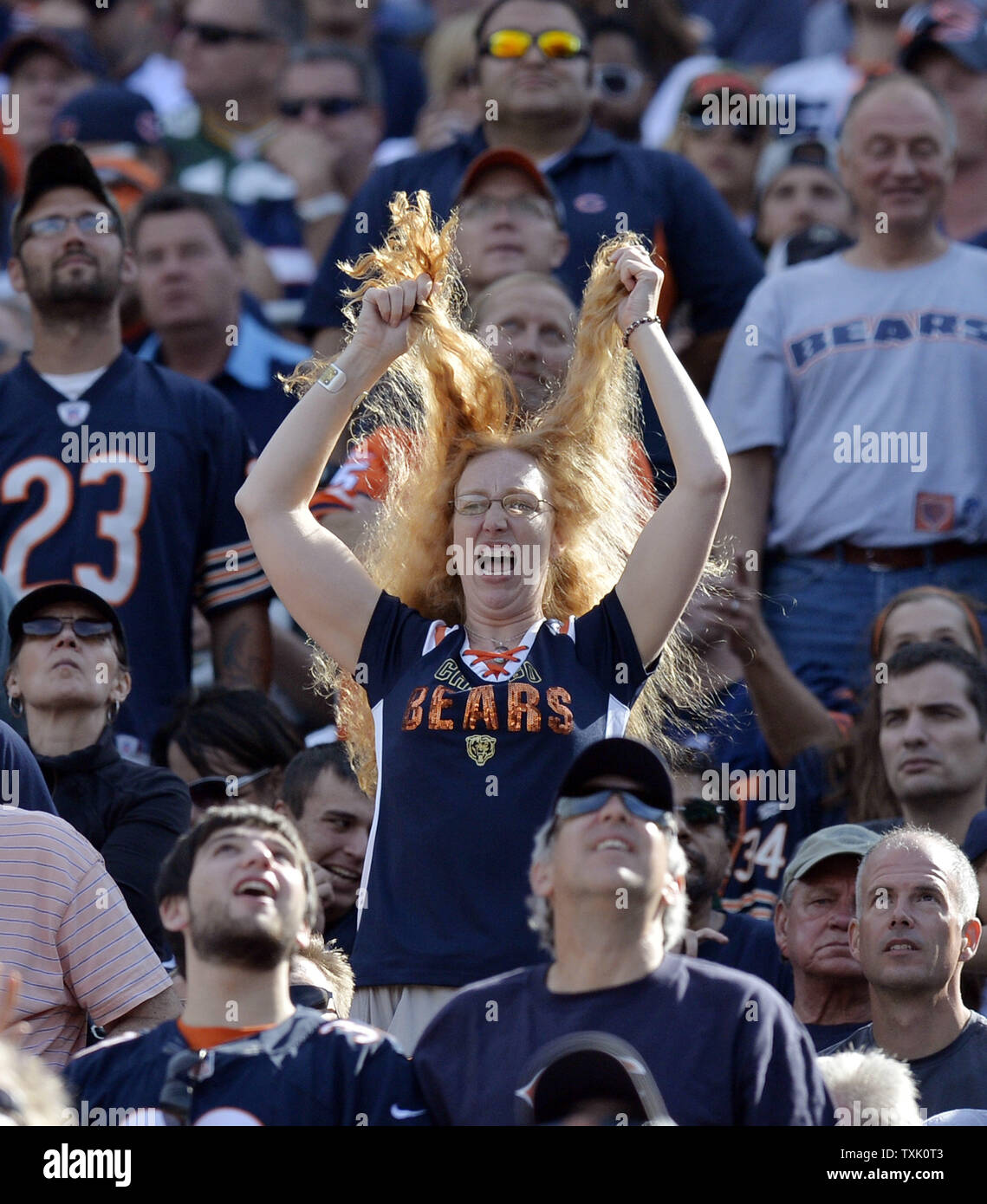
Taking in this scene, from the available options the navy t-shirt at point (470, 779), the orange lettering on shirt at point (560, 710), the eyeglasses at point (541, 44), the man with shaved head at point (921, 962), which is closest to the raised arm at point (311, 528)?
the navy t-shirt at point (470, 779)

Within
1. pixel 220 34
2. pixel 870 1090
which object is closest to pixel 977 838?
pixel 870 1090

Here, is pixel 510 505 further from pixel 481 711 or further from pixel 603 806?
pixel 603 806

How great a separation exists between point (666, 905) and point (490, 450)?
4.72 ft

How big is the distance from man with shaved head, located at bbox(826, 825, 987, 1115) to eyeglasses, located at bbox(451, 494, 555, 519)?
1193mm

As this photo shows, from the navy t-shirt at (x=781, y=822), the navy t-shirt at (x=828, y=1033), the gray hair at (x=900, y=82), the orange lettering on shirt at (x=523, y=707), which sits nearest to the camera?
the orange lettering on shirt at (x=523, y=707)

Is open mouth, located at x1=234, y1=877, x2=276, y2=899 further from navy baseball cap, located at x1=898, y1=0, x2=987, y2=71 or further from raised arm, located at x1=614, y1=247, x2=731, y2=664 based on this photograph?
navy baseball cap, located at x1=898, y1=0, x2=987, y2=71

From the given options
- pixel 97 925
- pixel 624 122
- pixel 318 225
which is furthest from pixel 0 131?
pixel 97 925

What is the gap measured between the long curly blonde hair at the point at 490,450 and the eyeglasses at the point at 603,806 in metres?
1.06

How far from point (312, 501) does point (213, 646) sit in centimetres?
63

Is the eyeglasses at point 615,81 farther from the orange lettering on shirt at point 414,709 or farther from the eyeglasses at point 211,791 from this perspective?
the orange lettering on shirt at point 414,709

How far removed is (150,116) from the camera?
916cm

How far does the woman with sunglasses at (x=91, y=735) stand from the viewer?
18.1 ft

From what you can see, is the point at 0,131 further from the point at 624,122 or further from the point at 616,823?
the point at 616,823
